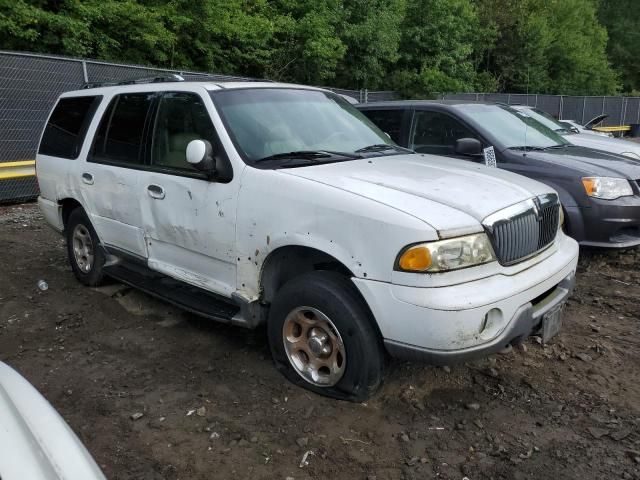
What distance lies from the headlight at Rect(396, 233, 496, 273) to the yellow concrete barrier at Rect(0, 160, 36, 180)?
832cm

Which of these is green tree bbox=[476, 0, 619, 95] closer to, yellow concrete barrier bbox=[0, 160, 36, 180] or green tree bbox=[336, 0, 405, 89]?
green tree bbox=[336, 0, 405, 89]

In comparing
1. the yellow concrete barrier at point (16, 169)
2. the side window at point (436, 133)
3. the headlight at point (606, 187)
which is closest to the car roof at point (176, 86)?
the side window at point (436, 133)

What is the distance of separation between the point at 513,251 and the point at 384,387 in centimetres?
115

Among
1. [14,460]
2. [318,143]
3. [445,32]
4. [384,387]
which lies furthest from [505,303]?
[445,32]

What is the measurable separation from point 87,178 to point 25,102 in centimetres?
544

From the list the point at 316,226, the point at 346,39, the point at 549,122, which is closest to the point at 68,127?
the point at 316,226

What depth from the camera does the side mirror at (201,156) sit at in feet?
10.9

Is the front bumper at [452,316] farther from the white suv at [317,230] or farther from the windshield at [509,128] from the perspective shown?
the windshield at [509,128]

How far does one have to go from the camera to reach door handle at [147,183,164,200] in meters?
3.87

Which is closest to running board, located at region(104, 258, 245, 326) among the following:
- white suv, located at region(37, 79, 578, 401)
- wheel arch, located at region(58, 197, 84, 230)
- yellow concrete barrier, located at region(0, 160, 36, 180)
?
white suv, located at region(37, 79, 578, 401)

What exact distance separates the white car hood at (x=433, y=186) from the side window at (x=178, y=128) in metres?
0.85

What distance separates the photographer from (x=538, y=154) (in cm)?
578

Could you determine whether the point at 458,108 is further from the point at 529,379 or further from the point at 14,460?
the point at 14,460

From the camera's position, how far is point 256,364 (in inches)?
146
